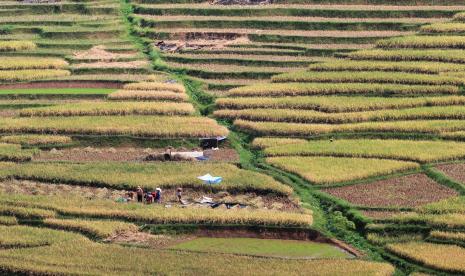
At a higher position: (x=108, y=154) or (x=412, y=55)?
(x=412, y=55)

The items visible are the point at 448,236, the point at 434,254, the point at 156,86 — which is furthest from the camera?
the point at 156,86

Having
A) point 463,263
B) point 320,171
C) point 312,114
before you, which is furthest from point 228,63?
point 463,263

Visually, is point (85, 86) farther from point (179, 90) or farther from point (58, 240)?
point (58, 240)

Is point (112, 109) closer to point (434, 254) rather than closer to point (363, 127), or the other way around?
point (363, 127)

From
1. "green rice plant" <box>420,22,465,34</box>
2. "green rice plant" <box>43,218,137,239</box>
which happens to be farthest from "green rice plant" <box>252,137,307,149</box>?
"green rice plant" <box>420,22,465,34</box>

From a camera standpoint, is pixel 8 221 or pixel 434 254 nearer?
pixel 434 254

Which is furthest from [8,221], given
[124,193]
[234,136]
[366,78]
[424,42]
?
[424,42]

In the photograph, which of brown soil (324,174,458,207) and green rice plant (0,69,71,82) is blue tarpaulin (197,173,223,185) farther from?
green rice plant (0,69,71,82)
